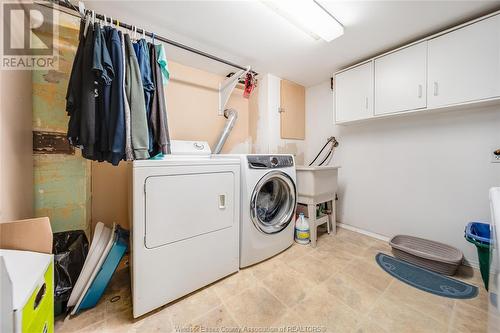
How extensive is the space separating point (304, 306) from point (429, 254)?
4.19ft

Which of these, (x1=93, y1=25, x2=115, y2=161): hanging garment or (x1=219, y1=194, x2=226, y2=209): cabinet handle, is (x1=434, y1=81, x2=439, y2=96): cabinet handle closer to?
(x1=219, y1=194, x2=226, y2=209): cabinet handle

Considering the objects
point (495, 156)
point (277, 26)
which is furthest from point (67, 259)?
point (495, 156)

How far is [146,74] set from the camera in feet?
4.07

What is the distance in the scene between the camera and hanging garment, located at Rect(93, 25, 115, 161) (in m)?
1.05

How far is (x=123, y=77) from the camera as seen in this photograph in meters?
1.11

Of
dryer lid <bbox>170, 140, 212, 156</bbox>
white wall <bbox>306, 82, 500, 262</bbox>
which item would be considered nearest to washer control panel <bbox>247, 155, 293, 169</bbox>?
dryer lid <bbox>170, 140, 212, 156</bbox>

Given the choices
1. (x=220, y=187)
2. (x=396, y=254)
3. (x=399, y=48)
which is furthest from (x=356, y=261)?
(x=399, y=48)

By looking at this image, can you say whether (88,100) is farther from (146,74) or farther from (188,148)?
(188,148)

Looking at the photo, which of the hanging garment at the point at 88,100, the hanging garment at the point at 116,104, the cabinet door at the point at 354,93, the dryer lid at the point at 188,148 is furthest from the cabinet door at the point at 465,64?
the hanging garment at the point at 88,100

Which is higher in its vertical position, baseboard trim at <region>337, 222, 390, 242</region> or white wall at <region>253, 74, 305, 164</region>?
white wall at <region>253, 74, 305, 164</region>

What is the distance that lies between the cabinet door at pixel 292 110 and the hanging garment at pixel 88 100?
6.93ft

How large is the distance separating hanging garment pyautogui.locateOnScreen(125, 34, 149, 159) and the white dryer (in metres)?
0.09

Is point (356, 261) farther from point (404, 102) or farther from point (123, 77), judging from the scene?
point (123, 77)

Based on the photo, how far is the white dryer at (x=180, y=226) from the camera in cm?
113
